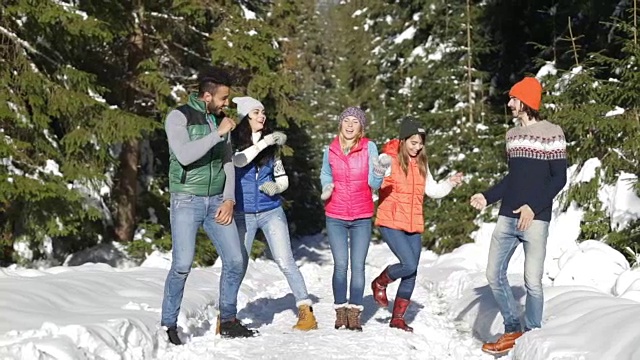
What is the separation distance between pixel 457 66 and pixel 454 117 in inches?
55.3

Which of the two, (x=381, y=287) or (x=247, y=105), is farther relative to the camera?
(x=381, y=287)

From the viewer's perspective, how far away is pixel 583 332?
15.9 ft

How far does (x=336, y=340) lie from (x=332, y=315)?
1688 mm

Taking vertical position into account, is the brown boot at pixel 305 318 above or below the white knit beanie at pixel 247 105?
below

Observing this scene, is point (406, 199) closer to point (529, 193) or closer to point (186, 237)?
point (529, 193)

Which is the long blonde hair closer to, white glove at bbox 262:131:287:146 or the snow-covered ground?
white glove at bbox 262:131:287:146

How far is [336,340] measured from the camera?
235 inches

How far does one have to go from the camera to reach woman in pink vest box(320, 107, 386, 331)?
20.9ft

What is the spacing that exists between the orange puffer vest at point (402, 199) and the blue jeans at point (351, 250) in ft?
0.74

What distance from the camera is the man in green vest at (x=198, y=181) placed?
528cm

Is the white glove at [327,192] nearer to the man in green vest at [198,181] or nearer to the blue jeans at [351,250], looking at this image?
the blue jeans at [351,250]

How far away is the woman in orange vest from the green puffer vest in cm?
184

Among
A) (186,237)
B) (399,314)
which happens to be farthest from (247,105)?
Result: (399,314)

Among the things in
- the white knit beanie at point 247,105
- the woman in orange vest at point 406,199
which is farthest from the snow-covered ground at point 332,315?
the white knit beanie at point 247,105
